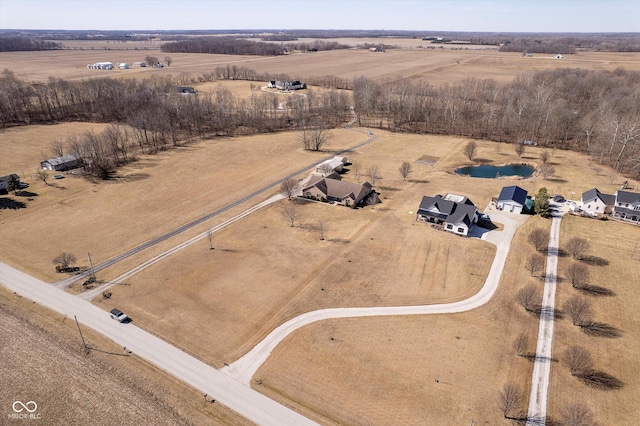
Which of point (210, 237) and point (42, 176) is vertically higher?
point (42, 176)

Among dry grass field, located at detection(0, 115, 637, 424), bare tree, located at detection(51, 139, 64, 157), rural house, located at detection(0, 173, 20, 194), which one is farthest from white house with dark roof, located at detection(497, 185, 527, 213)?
bare tree, located at detection(51, 139, 64, 157)

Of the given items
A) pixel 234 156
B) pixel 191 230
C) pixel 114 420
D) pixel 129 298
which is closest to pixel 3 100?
pixel 234 156

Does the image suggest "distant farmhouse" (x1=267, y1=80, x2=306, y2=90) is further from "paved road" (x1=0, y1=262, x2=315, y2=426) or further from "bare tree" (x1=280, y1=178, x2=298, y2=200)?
"paved road" (x1=0, y1=262, x2=315, y2=426)

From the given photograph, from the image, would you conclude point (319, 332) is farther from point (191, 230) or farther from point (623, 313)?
point (623, 313)

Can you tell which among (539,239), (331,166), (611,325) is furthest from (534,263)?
(331,166)

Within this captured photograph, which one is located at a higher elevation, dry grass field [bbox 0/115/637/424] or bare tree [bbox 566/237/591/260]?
bare tree [bbox 566/237/591/260]

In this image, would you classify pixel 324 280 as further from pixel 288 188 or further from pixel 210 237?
pixel 288 188
